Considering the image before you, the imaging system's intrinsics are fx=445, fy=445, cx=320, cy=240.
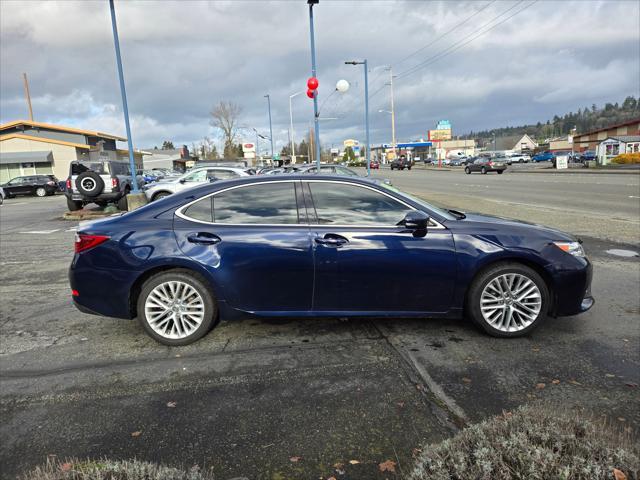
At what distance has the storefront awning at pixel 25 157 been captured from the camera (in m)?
42.7

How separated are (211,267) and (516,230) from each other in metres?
2.77

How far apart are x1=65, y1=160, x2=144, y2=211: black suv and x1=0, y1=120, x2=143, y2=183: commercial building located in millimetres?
26888

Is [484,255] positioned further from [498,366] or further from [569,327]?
[569,327]

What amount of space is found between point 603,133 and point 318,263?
7023cm

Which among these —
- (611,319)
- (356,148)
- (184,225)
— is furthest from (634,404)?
(356,148)

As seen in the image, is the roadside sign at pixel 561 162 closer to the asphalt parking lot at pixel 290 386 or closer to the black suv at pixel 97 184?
the black suv at pixel 97 184

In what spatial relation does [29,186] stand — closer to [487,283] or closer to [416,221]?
[416,221]

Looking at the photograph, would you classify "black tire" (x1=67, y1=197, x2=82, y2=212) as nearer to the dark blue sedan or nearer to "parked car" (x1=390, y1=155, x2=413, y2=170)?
the dark blue sedan

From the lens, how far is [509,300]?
13.2ft

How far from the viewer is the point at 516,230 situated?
13.4 ft

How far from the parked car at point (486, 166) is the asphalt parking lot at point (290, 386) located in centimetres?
3906

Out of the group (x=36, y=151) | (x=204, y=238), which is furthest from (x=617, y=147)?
(x=36, y=151)

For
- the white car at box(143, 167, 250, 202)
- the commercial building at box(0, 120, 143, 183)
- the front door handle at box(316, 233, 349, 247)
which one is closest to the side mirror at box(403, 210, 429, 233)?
the front door handle at box(316, 233, 349, 247)

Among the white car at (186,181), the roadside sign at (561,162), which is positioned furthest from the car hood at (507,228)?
the roadside sign at (561,162)
